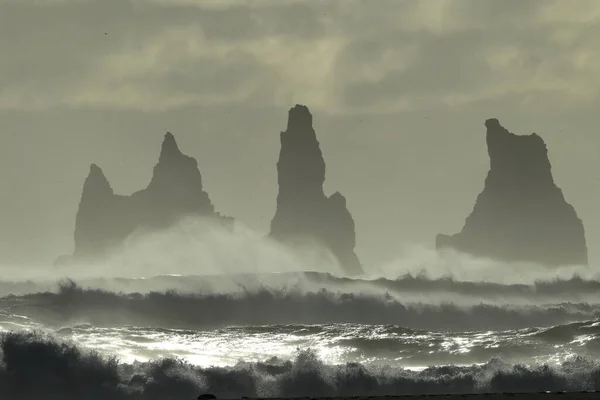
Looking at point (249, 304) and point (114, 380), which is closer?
point (114, 380)

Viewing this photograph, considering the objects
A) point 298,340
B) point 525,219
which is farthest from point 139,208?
point 298,340

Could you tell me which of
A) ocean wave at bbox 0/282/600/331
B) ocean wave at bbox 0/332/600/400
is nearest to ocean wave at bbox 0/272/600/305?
ocean wave at bbox 0/282/600/331

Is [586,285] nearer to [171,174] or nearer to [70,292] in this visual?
[70,292]

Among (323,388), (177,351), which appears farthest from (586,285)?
(323,388)

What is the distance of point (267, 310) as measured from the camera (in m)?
70.2

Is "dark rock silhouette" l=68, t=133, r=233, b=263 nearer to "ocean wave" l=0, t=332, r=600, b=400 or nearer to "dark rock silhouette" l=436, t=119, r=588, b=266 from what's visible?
"dark rock silhouette" l=436, t=119, r=588, b=266

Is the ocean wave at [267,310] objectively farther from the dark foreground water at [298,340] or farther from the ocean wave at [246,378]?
the ocean wave at [246,378]

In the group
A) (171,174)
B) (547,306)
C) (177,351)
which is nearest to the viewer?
(177,351)

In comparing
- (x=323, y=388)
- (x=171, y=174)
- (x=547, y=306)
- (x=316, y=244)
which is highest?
(x=171, y=174)

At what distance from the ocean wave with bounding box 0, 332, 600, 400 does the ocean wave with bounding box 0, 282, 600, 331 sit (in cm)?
2438

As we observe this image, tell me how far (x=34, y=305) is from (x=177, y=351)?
68.4 ft

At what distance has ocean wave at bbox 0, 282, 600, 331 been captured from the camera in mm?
63594

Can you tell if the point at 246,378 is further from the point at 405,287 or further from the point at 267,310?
the point at 405,287

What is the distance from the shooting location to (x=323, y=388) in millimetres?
34250
